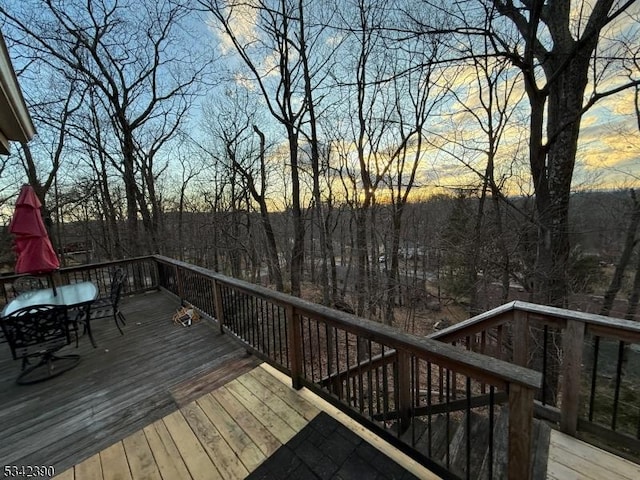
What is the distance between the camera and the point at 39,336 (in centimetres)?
293

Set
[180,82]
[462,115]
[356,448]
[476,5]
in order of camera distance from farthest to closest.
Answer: [180,82] < [462,115] < [476,5] < [356,448]

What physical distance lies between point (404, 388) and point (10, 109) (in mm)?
3937

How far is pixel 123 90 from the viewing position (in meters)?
9.61

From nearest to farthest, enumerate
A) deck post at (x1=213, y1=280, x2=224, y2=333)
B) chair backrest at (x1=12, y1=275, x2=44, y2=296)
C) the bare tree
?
1. deck post at (x1=213, y1=280, x2=224, y2=333)
2. chair backrest at (x1=12, y1=275, x2=44, y2=296)
3. the bare tree

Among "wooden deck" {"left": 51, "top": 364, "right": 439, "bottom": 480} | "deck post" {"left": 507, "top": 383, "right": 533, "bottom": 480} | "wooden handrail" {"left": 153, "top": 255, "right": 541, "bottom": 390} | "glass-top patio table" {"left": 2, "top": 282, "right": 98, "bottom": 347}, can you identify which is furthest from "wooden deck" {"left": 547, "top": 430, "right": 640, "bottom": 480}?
"glass-top patio table" {"left": 2, "top": 282, "right": 98, "bottom": 347}

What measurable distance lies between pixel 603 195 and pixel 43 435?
1024 centimetres

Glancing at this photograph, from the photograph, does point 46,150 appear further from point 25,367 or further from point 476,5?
point 476,5

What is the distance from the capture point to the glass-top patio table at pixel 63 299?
10.8 feet

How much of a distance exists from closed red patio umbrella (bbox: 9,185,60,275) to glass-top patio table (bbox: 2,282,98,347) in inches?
14.1

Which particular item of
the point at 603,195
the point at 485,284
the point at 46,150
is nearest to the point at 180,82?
the point at 46,150

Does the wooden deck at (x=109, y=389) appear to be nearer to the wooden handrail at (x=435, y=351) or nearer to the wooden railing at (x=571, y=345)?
the wooden handrail at (x=435, y=351)

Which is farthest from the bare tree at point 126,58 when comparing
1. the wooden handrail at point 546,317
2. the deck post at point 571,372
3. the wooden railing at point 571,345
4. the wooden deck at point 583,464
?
the wooden deck at point 583,464

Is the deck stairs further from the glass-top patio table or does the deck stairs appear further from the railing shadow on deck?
the glass-top patio table

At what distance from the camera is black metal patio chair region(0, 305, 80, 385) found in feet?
9.16
